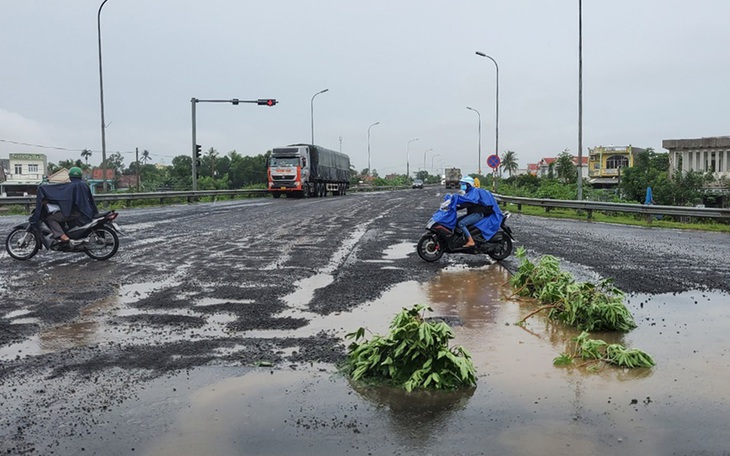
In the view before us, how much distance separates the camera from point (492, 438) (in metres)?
3.85

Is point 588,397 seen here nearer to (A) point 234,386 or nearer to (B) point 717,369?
(B) point 717,369

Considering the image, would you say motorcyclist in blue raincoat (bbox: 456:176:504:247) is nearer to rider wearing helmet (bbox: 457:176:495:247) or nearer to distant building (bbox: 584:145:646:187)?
rider wearing helmet (bbox: 457:176:495:247)

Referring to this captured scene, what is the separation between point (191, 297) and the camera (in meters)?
8.05

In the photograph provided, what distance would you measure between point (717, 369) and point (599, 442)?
207cm

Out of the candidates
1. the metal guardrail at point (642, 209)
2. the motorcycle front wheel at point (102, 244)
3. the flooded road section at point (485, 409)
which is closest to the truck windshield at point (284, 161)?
the metal guardrail at point (642, 209)

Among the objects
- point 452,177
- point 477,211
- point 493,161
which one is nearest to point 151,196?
point 493,161

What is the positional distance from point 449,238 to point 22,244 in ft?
24.9

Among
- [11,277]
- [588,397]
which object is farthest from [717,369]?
[11,277]

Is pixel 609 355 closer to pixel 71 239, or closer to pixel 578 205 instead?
pixel 71 239

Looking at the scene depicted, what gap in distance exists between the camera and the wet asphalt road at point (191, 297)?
4672 mm

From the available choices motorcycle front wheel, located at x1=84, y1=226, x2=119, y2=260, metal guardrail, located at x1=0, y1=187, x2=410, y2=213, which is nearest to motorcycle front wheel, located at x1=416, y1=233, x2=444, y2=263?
motorcycle front wheel, located at x1=84, y1=226, x2=119, y2=260

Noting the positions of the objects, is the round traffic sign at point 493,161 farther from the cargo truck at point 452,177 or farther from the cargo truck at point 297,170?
the cargo truck at point 452,177

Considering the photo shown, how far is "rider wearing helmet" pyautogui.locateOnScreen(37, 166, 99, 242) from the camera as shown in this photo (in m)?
11.3

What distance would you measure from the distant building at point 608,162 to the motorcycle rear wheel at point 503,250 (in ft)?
295
